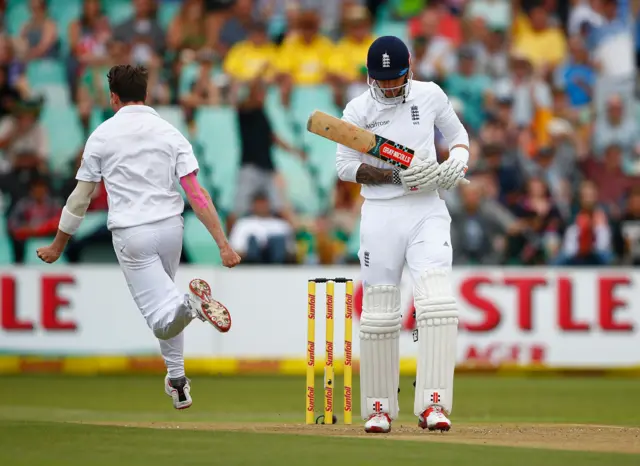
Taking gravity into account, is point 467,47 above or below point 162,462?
above

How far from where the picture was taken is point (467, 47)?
17.8 meters

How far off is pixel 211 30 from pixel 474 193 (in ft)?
16.2

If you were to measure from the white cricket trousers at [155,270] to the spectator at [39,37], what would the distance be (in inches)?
397

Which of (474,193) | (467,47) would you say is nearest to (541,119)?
(467,47)

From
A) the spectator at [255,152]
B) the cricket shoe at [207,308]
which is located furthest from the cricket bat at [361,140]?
the spectator at [255,152]

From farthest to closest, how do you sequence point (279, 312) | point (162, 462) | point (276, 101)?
1. point (276, 101)
2. point (279, 312)
3. point (162, 462)

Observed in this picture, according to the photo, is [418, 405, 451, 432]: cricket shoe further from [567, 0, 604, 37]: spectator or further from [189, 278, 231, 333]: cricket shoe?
[567, 0, 604, 37]: spectator

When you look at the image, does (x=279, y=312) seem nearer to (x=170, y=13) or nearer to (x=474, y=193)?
(x=474, y=193)

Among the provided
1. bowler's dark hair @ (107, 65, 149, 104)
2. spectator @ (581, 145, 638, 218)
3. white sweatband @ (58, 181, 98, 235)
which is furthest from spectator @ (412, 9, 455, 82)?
white sweatband @ (58, 181, 98, 235)

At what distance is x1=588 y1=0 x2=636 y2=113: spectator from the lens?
17.8 meters

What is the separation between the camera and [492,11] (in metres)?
19.3

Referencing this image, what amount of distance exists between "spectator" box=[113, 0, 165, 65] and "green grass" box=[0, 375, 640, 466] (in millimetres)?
5167

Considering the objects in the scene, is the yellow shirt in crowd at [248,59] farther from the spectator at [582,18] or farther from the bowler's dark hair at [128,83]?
the bowler's dark hair at [128,83]

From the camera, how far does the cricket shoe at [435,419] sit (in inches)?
319
